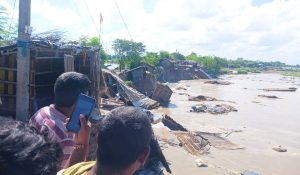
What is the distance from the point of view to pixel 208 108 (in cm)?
2267

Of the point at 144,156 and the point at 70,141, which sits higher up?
the point at 144,156

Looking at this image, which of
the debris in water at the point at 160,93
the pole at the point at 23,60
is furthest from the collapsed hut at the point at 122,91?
the pole at the point at 23,60

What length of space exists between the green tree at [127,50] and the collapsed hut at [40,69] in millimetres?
28105

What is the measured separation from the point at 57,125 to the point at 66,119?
0.09 metres

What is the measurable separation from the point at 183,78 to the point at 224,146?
122 feet

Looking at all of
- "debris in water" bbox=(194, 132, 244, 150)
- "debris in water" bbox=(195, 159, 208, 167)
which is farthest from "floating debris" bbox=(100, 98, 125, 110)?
"debris in water" bbox=(195, 159, 208, 167)

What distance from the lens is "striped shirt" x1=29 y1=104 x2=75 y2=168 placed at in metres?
2.66

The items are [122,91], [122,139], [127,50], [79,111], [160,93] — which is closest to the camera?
[122,139]

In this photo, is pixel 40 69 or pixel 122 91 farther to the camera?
pixel 122 91

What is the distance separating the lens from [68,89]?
287 cm

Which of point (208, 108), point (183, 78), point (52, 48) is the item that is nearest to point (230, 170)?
point (52, 48)

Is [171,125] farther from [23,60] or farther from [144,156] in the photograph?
[144,156]

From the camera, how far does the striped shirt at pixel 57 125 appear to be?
2656 mm

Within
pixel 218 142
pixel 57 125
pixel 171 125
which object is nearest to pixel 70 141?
pixel 57 125
